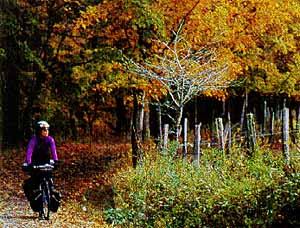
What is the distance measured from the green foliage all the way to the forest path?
3.07 ft

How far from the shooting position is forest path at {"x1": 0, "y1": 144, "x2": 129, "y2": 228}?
42.9 ft

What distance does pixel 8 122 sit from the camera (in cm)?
2747

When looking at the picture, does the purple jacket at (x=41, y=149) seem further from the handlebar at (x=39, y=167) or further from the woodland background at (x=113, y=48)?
the woodland background at (x=113, y=48)

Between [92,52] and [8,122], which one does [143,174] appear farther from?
[8,122]

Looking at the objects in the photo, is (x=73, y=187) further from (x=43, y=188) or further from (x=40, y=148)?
(x=40, y=148)

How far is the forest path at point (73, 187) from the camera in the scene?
13.1 metres

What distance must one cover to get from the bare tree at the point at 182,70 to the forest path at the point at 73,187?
3389 mm

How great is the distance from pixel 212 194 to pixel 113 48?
8.14 meters

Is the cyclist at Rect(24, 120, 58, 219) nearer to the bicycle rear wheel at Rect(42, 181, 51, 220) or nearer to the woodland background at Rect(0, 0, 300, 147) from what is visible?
the bicycle rear wheel at Rect(42, 181, 51, 220)

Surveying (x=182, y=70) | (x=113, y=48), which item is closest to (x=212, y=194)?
(x=182, y=70)

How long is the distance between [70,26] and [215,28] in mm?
6391

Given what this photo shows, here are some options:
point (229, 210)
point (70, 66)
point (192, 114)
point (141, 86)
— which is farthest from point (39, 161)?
point (192, 114)

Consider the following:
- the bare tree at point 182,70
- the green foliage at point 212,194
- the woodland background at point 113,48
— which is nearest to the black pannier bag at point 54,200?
the green foliage at point 212,194

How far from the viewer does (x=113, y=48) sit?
60.9ft
